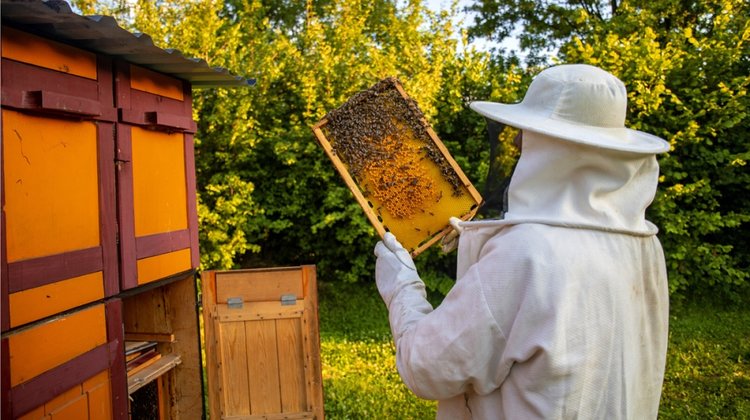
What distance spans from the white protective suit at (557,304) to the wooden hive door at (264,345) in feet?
5.82

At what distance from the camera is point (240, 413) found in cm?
349

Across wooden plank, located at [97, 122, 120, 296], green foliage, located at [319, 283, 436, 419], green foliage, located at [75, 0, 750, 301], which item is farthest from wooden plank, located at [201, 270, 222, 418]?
green foliage, located at [75, 0, 750, 301]

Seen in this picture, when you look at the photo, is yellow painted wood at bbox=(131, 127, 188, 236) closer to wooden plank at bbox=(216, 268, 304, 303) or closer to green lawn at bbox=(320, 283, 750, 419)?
wooden plank at bbox=(216, 268, 304, 303)

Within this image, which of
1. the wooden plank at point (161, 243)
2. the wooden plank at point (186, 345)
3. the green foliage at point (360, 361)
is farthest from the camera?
the green foliage at point (360, 361)

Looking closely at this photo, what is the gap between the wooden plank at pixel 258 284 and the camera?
3.44 metres

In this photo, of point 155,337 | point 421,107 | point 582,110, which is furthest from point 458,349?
point 421,107

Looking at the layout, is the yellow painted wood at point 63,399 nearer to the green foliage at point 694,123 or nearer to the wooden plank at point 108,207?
the wooden plank at point 108,207

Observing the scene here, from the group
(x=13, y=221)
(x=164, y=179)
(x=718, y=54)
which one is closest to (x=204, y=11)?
(x=164, y=179)

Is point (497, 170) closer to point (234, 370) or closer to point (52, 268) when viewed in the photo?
point (52, 268)

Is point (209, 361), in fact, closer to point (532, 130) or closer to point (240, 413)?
point (240, 413)

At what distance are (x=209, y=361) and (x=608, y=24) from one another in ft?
22.6

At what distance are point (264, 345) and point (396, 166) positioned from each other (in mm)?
1387

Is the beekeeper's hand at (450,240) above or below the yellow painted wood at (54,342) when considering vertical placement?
above

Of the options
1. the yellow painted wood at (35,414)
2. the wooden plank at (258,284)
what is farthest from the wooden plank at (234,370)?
the yellow painted wood at (35,414)
